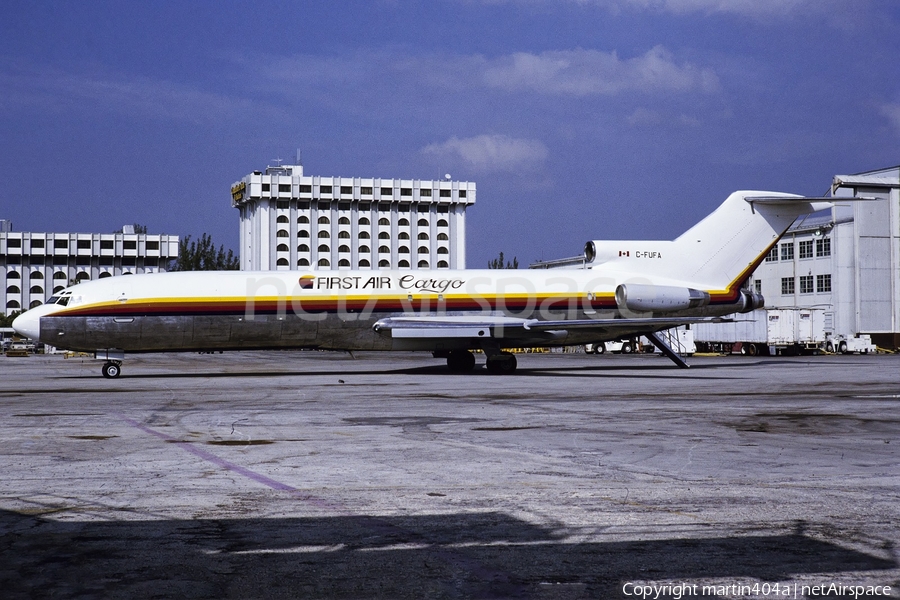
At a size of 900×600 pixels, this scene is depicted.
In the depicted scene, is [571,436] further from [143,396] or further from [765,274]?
[765,274]

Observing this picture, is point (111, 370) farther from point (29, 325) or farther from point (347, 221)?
point (347, 221)

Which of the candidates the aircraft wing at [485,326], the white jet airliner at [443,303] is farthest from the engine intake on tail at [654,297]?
the aircraft wing at [485,326]

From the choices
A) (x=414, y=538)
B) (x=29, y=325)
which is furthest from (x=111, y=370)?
(x=414, y=538)

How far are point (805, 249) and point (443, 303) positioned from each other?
5766 cm

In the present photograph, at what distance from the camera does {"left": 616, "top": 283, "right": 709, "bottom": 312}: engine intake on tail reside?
33.0 m

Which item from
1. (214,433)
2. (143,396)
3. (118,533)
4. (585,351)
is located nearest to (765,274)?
(585,351)

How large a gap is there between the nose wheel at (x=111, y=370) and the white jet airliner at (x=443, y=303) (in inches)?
2.9

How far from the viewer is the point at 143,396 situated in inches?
834

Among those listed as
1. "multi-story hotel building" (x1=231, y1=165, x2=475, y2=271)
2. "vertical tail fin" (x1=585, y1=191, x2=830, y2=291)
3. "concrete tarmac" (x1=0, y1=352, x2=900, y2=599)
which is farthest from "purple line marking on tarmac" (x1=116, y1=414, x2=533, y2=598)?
"multi-story hotel building" (x1=231, y1=165, x2=475, y2=271)

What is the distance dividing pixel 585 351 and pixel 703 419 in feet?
195

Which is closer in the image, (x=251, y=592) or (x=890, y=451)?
(x=251, y=592)

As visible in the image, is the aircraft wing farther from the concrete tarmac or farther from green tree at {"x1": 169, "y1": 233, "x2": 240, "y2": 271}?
green tree at {"x1": 169, "y1": 233, "x2": 240, "y2": 271}

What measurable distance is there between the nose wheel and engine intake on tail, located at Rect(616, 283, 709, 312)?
706 inches

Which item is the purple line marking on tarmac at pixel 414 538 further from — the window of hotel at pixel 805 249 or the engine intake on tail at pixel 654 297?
the window of hotel at pixel 805 249
